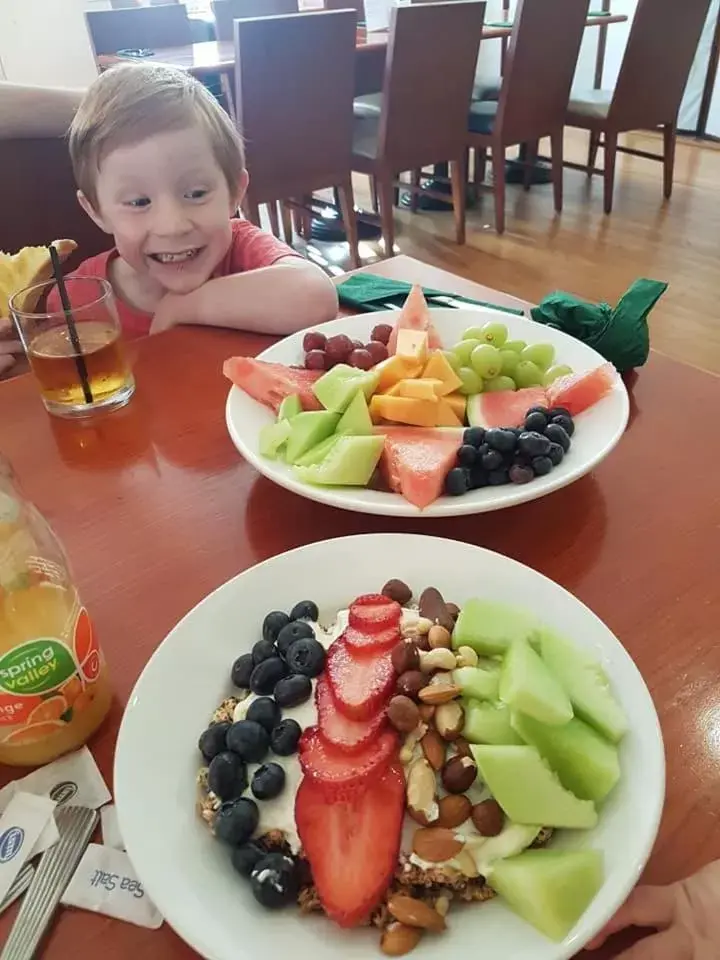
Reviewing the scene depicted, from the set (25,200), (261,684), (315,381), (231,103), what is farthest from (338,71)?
(261,684)

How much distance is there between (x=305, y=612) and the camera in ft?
2.09

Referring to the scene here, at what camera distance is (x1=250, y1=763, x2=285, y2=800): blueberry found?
497 mm

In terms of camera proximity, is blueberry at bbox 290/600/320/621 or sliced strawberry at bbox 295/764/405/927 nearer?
sliced strawberry at bbox 295/764/405/927

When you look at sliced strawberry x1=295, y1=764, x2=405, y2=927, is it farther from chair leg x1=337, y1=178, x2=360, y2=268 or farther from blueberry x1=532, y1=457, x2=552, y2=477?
chair leg x1=337, y1=178, x2=360, y2=268

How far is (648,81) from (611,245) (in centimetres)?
96

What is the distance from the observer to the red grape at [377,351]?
103cm

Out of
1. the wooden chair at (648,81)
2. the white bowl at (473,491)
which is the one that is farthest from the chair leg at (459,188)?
the white bowl at (473,491)

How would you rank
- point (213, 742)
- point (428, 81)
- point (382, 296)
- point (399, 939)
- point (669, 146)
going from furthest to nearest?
point (669, 146) → point (428, 81) → point (382, 296) → point (213, 742) → point (399, 939)

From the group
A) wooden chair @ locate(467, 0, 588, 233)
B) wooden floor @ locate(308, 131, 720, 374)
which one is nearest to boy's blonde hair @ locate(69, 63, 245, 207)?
wooden floor @ locate(308, 131, 720, 374)

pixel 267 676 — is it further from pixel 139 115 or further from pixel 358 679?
pixel 139 115

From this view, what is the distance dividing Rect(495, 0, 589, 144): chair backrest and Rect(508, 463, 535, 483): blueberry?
342 cm

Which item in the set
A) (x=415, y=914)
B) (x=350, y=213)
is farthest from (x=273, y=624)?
(x=350, y=213)

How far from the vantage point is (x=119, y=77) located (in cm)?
121

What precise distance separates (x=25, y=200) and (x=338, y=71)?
1.93 meters
